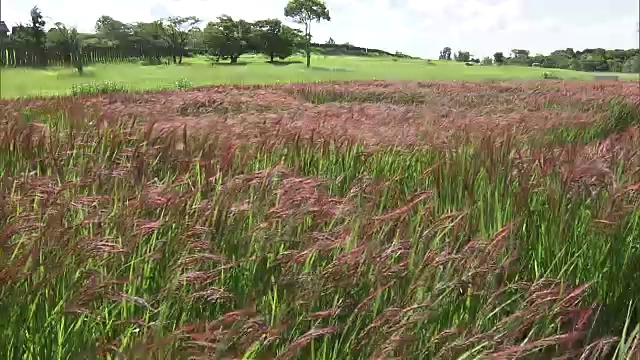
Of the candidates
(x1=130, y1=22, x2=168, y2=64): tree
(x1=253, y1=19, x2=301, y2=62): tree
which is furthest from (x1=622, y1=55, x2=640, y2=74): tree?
(x1=130, y1=22, x2=168, y2=64): tree

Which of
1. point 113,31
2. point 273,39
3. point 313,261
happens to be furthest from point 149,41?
point 313,261

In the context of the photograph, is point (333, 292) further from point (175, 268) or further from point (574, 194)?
point (574, 194)

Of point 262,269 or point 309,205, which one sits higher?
point 309,205

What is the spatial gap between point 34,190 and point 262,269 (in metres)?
0.91

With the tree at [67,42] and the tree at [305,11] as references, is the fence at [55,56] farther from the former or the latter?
the tree at [305,11]

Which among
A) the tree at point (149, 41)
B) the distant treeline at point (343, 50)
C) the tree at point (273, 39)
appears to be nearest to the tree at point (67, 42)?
the tree at point (149, 41)

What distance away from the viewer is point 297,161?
3148mm

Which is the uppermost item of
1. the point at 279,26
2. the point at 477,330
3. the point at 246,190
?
the point at 279,26

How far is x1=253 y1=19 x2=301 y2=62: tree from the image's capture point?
76125 millimetres

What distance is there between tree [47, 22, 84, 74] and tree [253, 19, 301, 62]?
150 feet

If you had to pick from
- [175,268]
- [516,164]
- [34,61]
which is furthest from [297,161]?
[34,61]

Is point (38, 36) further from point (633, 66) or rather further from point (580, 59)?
point (580, 59)

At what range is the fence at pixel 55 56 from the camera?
27000 mm

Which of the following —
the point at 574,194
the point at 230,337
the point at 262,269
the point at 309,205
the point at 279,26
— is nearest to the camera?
the point at 230,337
